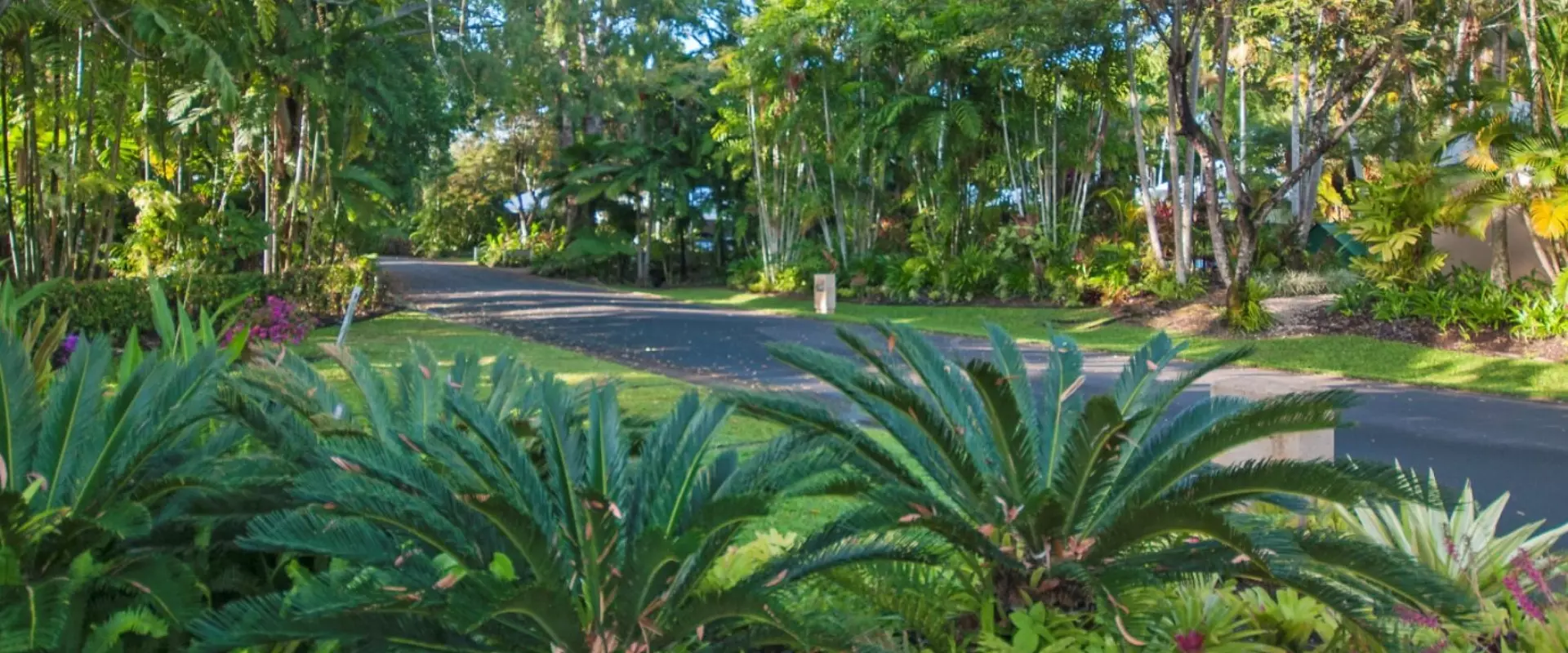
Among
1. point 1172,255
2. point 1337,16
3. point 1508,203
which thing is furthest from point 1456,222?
point 1172,255

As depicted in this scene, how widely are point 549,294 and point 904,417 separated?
24.0 metres

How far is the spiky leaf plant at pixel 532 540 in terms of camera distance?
8.73 ft

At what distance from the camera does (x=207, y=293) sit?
16188mm

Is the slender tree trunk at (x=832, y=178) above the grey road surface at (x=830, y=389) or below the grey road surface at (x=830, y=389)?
above

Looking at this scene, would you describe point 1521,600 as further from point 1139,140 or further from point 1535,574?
point 1139,140

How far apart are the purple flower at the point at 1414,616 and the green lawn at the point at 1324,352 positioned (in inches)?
187

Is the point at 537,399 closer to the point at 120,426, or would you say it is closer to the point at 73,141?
the point at 120,426

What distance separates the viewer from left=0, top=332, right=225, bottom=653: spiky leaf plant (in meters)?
2.81

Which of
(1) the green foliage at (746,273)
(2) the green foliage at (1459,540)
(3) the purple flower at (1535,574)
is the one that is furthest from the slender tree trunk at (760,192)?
(3) the purple flower at (1535,574)

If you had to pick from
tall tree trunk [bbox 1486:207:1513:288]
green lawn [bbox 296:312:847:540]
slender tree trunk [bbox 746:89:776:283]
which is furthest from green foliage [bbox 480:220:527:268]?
tall tree trunk [bbox 1486:207:1513:288]

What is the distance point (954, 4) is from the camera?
21.9 metres

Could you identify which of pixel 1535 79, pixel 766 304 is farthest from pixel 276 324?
pixel 1535 79

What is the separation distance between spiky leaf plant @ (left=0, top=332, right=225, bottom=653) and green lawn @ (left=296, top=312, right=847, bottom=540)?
1716 millimetres

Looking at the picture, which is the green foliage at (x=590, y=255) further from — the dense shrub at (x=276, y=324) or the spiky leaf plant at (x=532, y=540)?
the spiky leaf plant at (x=532, y=540)
